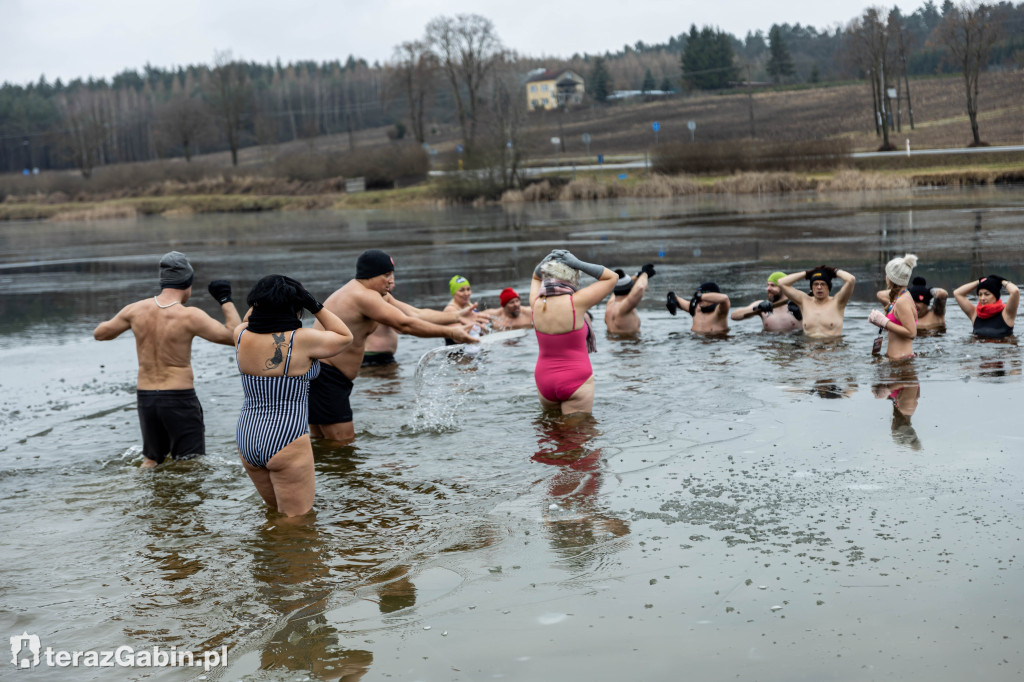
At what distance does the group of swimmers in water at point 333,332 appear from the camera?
5582mm

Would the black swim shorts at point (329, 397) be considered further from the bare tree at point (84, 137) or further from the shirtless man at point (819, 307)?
the bare tree at point (84, 137)

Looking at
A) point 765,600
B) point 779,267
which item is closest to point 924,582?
point 765,600

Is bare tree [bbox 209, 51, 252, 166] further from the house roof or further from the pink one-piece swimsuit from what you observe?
the pink one-piece swimsuit

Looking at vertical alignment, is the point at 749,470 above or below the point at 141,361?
below

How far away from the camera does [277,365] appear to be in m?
5.54

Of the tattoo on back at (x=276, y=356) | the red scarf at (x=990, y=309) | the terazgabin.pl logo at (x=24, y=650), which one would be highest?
the tattoo on back at (x=276, y=356)

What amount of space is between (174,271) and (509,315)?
546cm

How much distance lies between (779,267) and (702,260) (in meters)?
2.39

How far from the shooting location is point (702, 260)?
20.2 m

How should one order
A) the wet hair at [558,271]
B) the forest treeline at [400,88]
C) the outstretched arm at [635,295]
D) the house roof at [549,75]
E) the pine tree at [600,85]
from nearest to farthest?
the wet hair at [558,271]
the outstretched arm at [635,295]
the forest treeline at [400,88]
the pine tree at [600,85]
the house roof at [549,75]

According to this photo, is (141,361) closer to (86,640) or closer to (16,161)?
(86,640)

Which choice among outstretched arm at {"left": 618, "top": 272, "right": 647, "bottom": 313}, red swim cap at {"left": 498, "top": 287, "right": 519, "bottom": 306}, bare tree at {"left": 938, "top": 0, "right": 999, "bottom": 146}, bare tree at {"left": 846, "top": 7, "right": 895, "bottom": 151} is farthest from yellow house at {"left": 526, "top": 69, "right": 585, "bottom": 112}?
red swim cap at {"left": 498, "top": 287, "right": 519, "bottom": 306}

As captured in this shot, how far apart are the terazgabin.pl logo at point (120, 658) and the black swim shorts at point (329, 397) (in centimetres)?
336

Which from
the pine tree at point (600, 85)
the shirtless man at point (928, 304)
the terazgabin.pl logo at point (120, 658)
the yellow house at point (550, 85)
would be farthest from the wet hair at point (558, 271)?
the yellow house at point (550, 85)
